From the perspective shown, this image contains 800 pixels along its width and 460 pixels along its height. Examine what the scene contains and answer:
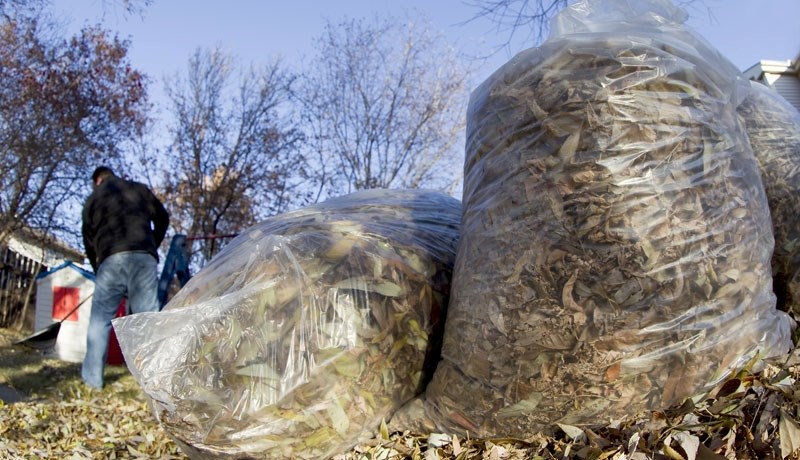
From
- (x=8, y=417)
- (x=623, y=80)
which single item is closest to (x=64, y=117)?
(x=8, y=417)

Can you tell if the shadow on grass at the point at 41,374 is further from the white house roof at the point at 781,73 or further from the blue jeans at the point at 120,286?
the white house roof at the point at 781,73

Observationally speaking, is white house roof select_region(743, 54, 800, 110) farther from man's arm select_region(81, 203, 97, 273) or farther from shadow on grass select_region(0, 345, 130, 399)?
shadow on grass select_region(0, 345, 130, 399)

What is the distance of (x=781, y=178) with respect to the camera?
2.04 meters

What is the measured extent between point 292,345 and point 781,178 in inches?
62.0

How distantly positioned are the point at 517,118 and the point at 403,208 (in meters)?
0.70

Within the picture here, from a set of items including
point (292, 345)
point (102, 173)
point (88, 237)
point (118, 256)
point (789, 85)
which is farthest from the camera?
point (789, 85)

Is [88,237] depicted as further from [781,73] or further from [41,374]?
[781,73]

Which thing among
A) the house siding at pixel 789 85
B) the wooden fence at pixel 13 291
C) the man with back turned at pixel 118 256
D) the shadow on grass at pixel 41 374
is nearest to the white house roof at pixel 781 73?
the house siding at pixel 789 85

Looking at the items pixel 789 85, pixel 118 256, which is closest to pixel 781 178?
pixel 118 256

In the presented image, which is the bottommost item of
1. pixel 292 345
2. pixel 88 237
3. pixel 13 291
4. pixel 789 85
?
pixel 292 345

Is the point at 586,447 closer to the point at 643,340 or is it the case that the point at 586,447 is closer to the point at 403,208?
the point at 643,340

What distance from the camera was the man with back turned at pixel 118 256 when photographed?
420 cm

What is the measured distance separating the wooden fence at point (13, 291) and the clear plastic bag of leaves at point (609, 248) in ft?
34.4

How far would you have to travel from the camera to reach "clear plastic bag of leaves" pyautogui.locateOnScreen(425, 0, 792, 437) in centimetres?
149
